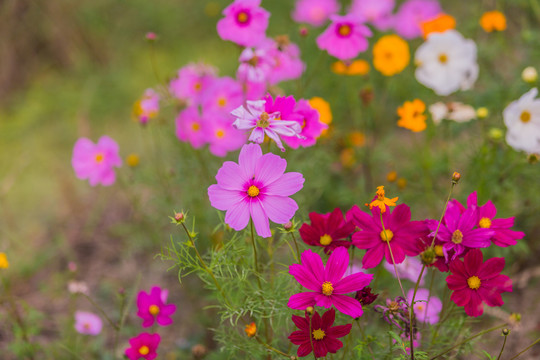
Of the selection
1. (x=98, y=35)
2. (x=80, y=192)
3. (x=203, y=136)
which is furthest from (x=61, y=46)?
(x=203, y=136)

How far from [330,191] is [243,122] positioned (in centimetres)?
122

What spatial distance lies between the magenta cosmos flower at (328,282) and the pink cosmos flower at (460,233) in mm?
180

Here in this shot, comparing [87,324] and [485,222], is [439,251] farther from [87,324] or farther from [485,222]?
A: [87,324]

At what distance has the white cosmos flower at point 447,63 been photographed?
1685 millimetres

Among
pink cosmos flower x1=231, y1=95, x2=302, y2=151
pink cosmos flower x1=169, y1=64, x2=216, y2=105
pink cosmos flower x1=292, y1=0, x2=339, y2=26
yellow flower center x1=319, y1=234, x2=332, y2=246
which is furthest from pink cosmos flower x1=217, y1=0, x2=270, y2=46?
pink cosmos flower x1=292, y1=0, x2=339, y2=26

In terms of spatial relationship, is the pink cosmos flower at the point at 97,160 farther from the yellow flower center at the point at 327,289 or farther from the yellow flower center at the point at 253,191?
the yellow flower center at the point at 327,289

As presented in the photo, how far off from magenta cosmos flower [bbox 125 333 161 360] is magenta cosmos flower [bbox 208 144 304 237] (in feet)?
1.40

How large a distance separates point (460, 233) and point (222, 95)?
3.32 ft

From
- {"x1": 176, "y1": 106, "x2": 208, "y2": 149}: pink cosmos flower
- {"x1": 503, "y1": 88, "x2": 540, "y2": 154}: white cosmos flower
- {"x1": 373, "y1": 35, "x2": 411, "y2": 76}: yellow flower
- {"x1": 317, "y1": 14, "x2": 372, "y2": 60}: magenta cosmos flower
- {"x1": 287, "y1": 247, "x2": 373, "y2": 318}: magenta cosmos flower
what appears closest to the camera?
{"x1": 287, "y1": 247, "x2": 373, "y2": 318}: magenta cosmos flower

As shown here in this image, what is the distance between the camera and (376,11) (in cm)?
234

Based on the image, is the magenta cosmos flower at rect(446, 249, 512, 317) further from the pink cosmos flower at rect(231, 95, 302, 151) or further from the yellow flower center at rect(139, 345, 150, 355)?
the yellow flower center at rect(139, 345, 150, 355)

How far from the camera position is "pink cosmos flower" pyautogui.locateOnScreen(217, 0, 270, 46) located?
138cm

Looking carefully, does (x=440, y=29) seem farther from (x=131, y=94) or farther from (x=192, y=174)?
(x=131, y=94)

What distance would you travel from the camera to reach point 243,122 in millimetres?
935
